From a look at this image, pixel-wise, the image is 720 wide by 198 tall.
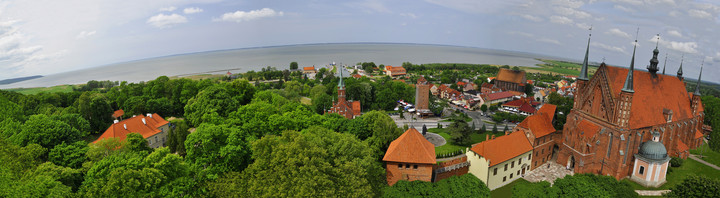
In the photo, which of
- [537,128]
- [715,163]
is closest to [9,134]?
[537,128]

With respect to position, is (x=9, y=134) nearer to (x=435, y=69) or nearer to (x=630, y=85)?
(x=630, y=85)

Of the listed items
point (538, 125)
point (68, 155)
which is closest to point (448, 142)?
point (538, 125)

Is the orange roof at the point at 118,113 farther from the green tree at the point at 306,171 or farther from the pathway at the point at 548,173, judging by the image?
the pathway at the point at 548,173

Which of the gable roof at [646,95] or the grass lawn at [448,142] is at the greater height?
the gable roof at [646,95]

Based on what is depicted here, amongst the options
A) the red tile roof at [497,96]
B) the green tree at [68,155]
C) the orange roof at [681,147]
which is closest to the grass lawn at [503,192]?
the orange roof at [681,147]

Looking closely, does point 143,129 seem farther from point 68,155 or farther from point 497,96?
point 497,96

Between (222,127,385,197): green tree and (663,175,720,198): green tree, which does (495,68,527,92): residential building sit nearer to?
(663,175,720,198): green tree

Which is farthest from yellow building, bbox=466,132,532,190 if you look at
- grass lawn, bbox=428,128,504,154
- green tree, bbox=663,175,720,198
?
green tree, bbox=663,175,720,198
